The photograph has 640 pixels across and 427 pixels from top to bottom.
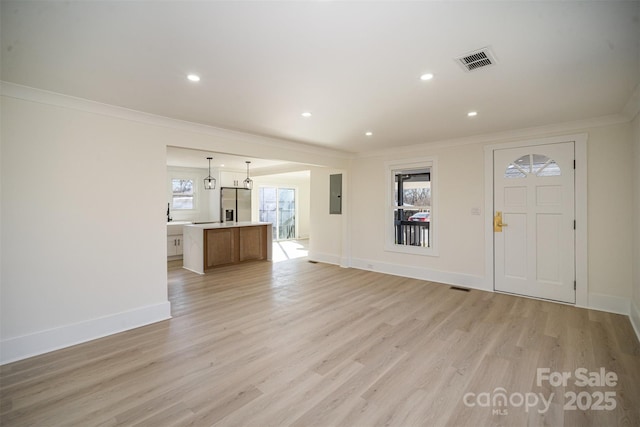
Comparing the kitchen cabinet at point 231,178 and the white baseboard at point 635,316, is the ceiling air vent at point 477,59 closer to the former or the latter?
the white baseboard at point 635,316

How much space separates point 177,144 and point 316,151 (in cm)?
264

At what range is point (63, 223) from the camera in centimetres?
296

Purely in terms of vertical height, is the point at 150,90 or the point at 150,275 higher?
the point at 150,90

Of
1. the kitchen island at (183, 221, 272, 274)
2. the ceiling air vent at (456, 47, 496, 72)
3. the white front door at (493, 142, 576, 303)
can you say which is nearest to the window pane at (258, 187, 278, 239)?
the kitchen island at (183, 221, 272, 274)

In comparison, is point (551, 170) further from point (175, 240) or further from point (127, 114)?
point (175, 240)

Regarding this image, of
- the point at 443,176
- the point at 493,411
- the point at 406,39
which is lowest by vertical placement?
the point at 493,411

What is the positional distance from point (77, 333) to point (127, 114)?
7.80 feet

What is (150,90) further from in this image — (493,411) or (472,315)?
(472,315)

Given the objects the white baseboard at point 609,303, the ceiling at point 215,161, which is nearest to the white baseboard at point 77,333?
the ceiling at point 215,161

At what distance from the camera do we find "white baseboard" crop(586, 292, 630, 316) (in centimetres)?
372

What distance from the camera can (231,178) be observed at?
8891 millimetres

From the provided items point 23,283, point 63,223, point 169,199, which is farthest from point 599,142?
point 169,199

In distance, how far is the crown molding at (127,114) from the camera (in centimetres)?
270

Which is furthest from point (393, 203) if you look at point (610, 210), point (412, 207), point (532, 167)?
point (610, 210)
